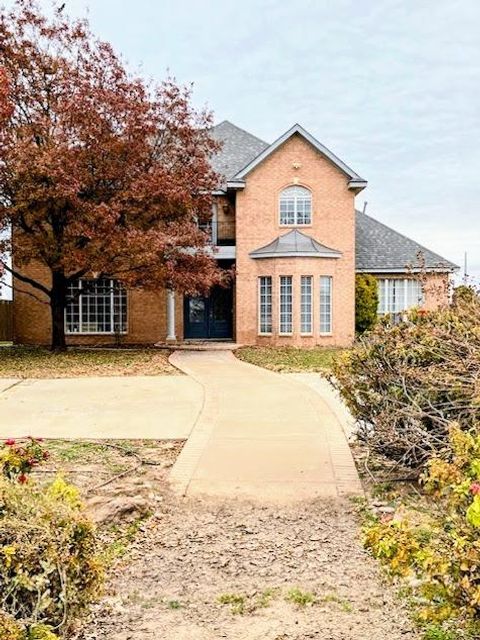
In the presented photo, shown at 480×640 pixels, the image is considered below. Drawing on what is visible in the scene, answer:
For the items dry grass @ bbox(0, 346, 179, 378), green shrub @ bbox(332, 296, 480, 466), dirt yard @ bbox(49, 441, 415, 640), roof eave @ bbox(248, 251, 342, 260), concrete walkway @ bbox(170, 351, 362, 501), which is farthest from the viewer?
roof eave @ bbox(248, 251, 342, 260)

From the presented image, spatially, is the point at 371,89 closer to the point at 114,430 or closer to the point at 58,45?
the point at 58,45

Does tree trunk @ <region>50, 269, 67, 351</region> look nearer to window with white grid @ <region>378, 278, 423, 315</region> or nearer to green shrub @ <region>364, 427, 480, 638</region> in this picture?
window with white grid @ <region>378, 278, 423, 315</region>

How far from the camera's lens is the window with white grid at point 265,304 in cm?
2460

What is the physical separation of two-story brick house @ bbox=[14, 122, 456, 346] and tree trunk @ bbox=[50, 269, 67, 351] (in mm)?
1434

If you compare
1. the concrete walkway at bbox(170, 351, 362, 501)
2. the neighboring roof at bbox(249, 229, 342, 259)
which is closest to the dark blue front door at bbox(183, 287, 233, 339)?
the neighboring roof at bbox(249, 229, 342, 259)

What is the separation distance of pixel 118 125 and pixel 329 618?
17949 millimetres

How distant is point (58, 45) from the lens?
20016 mm

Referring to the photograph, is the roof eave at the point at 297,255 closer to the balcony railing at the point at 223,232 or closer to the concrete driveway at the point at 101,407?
the balcony railing at the point at 223,232

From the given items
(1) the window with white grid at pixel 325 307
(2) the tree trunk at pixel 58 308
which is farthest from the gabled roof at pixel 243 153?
(2) the tree trunk at pixel 58 308

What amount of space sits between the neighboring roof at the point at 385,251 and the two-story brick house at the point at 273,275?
0.21 feet

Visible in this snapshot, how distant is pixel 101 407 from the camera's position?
11461mm

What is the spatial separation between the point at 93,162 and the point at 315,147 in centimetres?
891

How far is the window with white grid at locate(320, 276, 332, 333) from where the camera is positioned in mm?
24500

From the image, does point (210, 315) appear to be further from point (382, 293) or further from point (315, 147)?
point (315, 147)
